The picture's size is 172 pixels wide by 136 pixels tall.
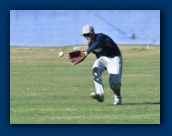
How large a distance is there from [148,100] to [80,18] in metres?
1.93

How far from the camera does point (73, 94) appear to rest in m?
18.2

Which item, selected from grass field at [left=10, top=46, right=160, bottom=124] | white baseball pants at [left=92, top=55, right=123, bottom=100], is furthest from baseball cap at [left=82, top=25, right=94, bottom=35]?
grass field at [left=10, top=46, right=160, bottom=124]

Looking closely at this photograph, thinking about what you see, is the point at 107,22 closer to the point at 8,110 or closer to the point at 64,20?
the point at 64,20

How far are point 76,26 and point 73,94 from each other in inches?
61.8

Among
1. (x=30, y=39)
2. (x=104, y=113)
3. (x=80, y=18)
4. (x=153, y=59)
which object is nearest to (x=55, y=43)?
(x=30, y=39)

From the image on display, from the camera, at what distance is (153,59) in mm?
25375

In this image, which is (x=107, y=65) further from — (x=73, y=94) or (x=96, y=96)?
(x=73, y=94)

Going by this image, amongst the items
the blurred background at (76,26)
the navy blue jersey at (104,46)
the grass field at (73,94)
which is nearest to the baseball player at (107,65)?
the navy blue jersey at (104,46)

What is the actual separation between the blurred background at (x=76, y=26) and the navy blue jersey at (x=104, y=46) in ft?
1.13

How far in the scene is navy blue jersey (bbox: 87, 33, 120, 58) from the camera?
51.9 feet

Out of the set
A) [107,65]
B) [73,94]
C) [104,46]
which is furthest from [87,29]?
[73,94]

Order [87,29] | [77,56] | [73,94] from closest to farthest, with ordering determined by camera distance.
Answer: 1. [77,56]
2. [87,29]
3. [73,94]

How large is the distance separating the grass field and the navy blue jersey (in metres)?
0.83

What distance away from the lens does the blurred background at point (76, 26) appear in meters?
15.7
